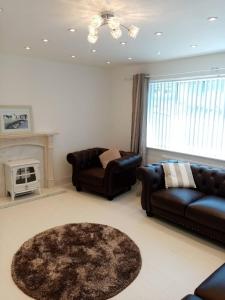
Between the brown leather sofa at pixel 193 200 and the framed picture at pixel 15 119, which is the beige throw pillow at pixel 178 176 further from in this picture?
the framed picture at pixel 15 119

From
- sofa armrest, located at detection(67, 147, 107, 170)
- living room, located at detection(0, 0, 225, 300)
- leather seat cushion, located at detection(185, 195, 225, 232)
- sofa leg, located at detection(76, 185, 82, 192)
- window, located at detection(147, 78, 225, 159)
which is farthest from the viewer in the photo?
sofa leg, located at detection(76, 185, 82, 192)

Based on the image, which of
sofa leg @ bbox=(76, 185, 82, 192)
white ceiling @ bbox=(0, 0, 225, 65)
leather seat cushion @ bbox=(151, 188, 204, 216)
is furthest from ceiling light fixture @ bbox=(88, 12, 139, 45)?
sofa leg @ bbox=(76, 185, 82, 192)

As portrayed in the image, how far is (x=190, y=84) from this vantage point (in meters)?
4.28

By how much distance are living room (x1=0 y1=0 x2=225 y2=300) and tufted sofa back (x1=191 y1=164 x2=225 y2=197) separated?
19.0 inches

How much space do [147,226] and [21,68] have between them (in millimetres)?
3391

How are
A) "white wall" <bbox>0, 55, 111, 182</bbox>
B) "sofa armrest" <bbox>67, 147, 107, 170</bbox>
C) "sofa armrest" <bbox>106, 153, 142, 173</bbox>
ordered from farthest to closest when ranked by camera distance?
1. "sofa armrest" <bbox>67, 147, 107, 170</bbox>
2. "white wall" <bbox>0, 55, 111, 182</bbox>
3. "sofa armrest" <bbox>106, 153, 142, 173</bbox>

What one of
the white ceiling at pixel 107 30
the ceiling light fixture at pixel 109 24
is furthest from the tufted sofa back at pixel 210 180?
the ceiling light fixture at pixel 109 24

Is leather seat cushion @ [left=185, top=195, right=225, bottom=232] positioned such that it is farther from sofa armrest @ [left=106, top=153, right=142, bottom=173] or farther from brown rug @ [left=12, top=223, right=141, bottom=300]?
sofa armrest @ [left=106, top=153, right=142, bottom=173]

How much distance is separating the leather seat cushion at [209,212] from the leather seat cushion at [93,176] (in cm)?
171

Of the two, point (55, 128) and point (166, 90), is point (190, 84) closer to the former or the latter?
point (166, 90)

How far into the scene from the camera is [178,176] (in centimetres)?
371

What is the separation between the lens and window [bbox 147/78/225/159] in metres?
4.00

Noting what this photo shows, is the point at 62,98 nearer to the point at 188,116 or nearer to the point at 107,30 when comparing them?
the point at 107,30

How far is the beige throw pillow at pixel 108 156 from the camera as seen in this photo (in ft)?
15.7
